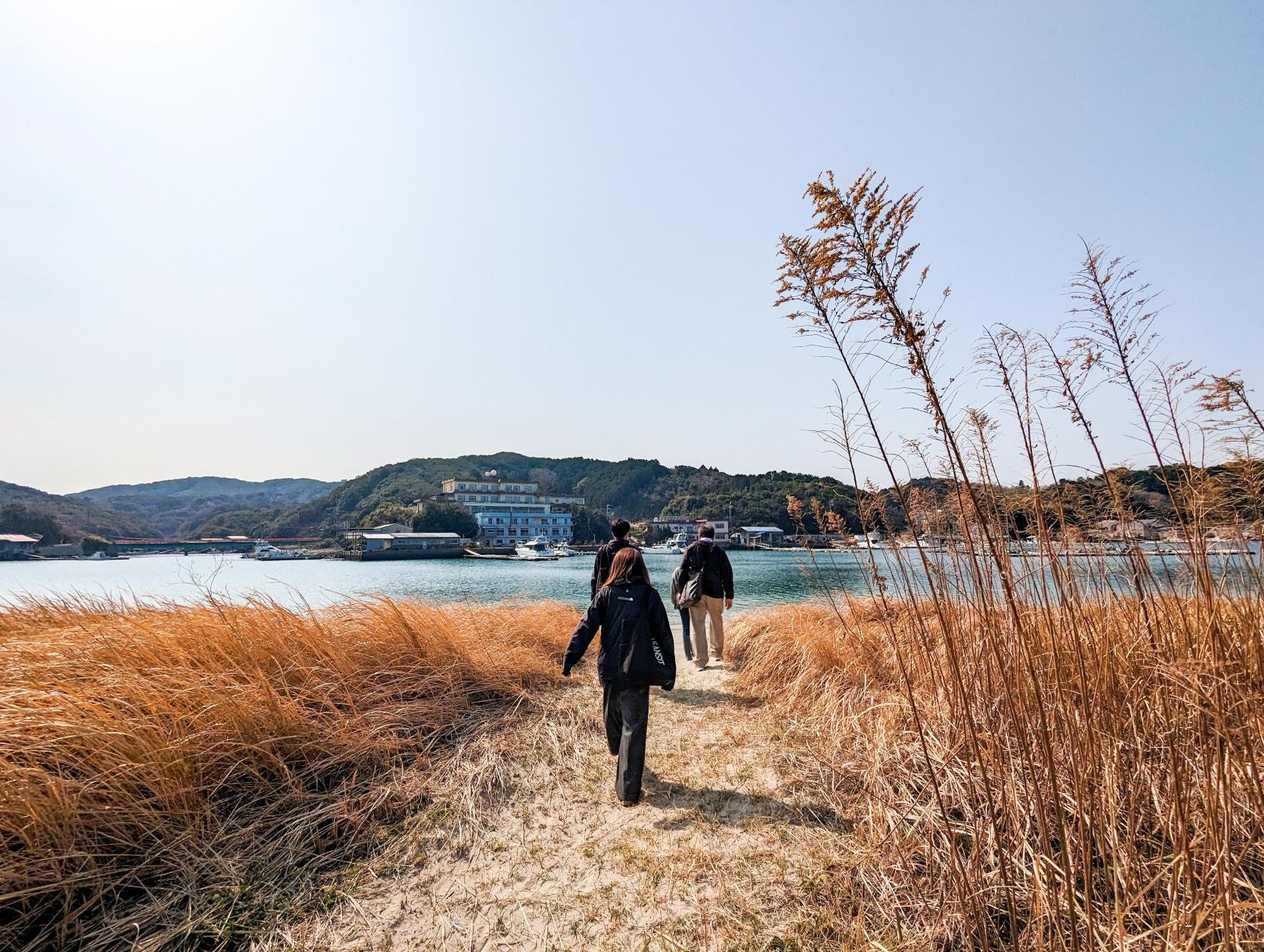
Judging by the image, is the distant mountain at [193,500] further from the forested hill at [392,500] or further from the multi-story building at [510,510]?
the multi-story building at [510,510]

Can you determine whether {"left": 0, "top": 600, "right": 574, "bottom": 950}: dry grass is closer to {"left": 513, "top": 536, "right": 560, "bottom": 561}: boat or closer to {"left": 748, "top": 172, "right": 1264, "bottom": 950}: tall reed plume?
{"left": 748, "top": 172, "right": 1264, "bottom": 950}: tall reed plume

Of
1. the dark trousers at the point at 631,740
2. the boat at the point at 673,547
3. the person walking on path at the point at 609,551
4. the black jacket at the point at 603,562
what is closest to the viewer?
the dark trousers at the point at 631,740

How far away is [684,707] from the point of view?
5414mm

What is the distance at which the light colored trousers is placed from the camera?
682 cm

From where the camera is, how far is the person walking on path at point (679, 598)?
684 cm

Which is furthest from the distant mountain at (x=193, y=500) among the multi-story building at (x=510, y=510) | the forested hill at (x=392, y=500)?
the multi-story building at (x=510, y=510)

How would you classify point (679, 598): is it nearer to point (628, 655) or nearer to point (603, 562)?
point (603, 562)

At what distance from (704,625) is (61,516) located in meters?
112

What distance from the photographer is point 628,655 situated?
366cm

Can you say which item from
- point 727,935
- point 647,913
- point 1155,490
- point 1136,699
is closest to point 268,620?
point 647,913

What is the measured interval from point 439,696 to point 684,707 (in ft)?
8.25

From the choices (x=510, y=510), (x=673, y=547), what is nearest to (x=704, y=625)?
(x=673, y=547)

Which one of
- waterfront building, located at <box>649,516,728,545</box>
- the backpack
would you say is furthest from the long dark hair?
waterfront building, located at <box>649,516,728,545</box>

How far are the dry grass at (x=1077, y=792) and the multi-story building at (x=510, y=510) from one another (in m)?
83.5
